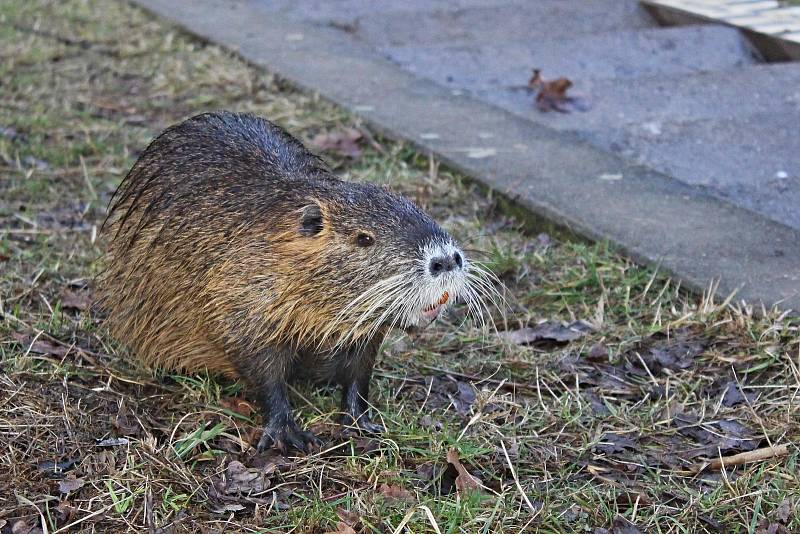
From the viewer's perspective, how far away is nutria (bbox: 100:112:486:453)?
8.98 ft

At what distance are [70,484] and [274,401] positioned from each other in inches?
21.1

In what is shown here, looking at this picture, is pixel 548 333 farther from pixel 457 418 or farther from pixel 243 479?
pixel 243 479

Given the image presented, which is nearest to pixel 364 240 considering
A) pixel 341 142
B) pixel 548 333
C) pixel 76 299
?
pixel 548 333

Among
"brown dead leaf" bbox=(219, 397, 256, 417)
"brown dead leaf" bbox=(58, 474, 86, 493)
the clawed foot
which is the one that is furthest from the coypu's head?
"brown dead leaf" bbox=(58, 474, 86, 493)

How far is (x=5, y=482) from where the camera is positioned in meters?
2.64

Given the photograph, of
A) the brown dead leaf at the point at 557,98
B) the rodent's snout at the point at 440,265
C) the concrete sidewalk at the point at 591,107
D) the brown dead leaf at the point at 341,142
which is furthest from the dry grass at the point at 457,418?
the brown dead leaf at the point at 557,98

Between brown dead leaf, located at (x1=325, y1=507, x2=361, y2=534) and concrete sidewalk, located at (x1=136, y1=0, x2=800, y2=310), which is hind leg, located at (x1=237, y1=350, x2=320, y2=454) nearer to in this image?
brown dead leaf, located at (x1=325, y1=507, x2=361, y2=534)

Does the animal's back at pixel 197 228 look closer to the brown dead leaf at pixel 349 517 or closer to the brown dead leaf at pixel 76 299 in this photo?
the brown dead leaf at pixel 76 299

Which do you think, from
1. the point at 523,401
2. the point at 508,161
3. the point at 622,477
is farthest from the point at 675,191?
the point at 622,477

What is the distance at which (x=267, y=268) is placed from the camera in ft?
9.42

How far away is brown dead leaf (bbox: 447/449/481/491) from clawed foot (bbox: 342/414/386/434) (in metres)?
0.24

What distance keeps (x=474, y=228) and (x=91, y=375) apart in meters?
1.59

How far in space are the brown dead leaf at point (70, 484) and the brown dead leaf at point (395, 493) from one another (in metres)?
0.67

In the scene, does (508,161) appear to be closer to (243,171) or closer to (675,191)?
(675,191)
